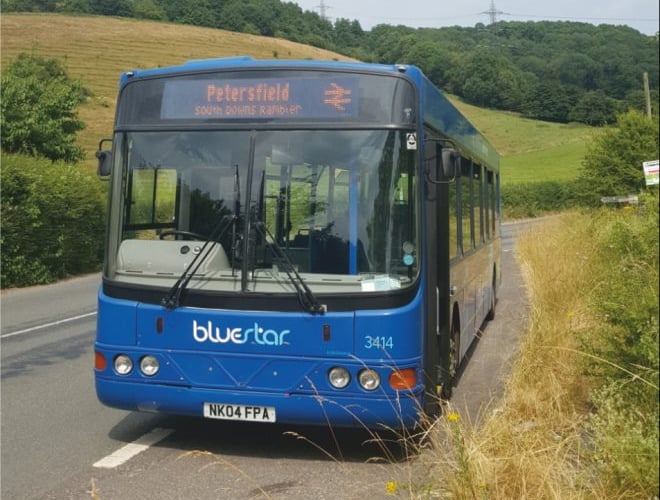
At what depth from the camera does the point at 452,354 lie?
7.49m

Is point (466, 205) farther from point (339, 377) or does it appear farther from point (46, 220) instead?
point (46, 220)

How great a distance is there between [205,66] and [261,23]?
98114mm

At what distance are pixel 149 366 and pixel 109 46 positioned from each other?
79.0 meters

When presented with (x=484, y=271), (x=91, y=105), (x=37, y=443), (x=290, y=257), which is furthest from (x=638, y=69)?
(x=91, y=105)

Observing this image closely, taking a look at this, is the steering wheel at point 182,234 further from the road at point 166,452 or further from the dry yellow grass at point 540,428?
the dry yellow grass at point 540,428

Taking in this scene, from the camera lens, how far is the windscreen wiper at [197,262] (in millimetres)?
5789

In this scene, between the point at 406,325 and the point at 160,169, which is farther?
the point at 160,169

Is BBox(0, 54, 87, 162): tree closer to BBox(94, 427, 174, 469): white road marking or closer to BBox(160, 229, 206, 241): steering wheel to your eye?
BBox(94, 427, 174, 469): white road marking

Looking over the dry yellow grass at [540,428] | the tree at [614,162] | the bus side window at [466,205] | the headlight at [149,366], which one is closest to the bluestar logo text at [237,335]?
the headlight at [149,366]

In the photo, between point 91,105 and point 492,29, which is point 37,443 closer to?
point 91,105

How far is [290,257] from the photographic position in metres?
5.71

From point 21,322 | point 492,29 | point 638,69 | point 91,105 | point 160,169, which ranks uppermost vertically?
point 492,29

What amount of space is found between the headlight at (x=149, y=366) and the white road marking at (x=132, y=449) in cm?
64

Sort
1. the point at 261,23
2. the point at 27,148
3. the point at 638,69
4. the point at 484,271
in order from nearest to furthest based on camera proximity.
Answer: the point at 638,69 → the point at 484,271 → the point at 27,148 → the point at 261,23
